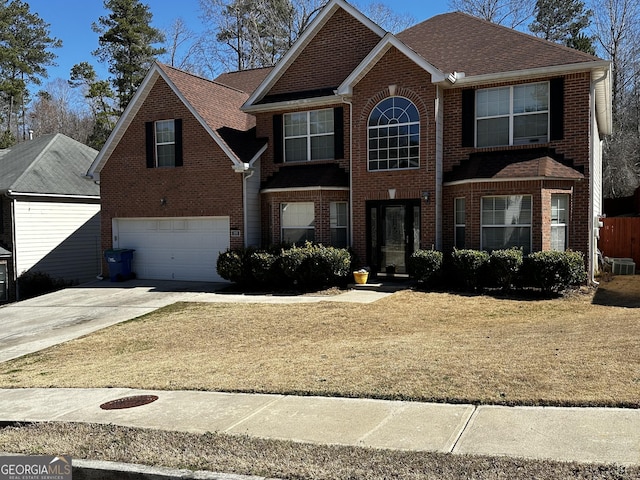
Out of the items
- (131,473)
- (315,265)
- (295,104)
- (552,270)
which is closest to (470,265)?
(552,270)

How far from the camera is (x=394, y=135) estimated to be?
1694 centimetres

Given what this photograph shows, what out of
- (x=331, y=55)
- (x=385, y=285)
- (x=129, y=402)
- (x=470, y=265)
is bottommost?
(x=129, y=402)

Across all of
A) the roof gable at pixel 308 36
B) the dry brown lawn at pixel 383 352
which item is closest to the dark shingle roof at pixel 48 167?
the roof gable at pixel 308 36

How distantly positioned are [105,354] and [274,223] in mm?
9002

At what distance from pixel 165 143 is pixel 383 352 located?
14.0m

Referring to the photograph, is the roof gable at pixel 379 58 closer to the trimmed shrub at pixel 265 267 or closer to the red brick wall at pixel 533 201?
the red brick wall at pixel 533 201

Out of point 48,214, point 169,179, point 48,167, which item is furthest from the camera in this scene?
point 48,167

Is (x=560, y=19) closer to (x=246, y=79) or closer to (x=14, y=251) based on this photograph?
(x=246, y=79)

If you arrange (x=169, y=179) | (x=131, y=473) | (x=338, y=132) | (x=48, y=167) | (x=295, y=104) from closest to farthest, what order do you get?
1. (x=131, y=473)
2. (x=338, y=132)
3. (x=295, y=104)
4. (x=169, y=179)
5. (x=48, y=167)

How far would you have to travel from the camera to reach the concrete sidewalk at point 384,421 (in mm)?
4785

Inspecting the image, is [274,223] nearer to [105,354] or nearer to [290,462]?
[105,354]

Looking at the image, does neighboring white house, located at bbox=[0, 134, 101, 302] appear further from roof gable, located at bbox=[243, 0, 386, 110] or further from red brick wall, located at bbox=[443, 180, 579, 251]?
red brick wall, located at bbox=[443, 180, 579, 251]

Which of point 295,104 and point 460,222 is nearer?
point 460,222

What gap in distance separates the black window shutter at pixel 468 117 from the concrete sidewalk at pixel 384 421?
11829 millimetres
